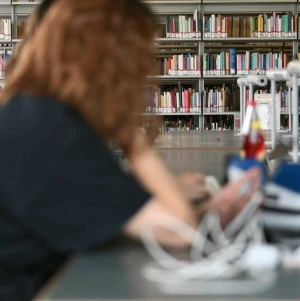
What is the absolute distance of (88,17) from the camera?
3.11 feet

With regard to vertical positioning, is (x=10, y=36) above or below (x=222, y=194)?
above

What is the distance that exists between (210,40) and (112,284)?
5.90 meters

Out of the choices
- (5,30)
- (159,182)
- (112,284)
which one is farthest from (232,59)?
(112,284)

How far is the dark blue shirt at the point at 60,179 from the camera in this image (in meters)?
0.90

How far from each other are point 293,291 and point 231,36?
5.91 metres

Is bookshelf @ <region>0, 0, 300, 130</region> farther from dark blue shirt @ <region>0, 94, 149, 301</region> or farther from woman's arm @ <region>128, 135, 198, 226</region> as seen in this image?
dark blue shirt @ <region>0, 94, 149, 301</region>

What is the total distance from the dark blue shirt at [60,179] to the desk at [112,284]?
0.04m

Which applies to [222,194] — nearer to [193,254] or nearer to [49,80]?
[193,254]

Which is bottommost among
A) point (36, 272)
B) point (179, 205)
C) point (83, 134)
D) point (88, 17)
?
point (36, 272)

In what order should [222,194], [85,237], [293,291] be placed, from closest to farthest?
[293,291] → [85,237] → [222,194]

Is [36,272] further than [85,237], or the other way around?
[36,272]

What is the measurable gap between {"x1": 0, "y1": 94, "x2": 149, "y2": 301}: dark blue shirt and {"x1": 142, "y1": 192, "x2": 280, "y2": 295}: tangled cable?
0.07 meters

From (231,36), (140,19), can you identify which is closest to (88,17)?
(140,19)

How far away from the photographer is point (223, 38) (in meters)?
6.43
